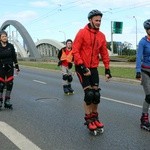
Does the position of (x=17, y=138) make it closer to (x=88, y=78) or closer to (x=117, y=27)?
(x=88, y=78)

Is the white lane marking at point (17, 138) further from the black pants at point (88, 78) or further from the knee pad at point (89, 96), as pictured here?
the black pants at point (88, 78)

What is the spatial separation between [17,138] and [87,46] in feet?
6.38

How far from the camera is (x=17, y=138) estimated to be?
23.7 ft

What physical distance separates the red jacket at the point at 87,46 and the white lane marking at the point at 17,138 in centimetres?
156

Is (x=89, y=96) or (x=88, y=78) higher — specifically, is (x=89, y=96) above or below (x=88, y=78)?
below

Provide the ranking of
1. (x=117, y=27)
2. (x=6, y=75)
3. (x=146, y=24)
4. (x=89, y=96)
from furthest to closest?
1. (x=117, y=27)
2. (x=6, y=75)
3. (x=146, y=24)
4. (x=89, y=96)

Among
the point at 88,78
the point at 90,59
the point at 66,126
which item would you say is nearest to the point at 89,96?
the point at 88,78

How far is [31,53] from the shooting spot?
86.2m

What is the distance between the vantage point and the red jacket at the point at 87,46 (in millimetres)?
7594

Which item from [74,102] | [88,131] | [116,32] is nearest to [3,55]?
[74,102]

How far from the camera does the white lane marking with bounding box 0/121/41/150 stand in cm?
665

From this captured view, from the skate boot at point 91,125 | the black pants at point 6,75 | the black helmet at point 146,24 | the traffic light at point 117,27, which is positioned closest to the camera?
the skate boot at point 91,125

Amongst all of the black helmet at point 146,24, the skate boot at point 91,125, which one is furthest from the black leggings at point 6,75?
the black helmet at point 146,24

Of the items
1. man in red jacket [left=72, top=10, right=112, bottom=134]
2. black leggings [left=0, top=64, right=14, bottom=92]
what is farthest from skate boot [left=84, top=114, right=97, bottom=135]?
black leggings [left=0, top=64, right=14, bottom=92]
